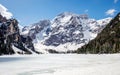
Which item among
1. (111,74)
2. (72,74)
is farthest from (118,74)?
(72,74)

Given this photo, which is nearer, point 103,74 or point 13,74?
point 103,74

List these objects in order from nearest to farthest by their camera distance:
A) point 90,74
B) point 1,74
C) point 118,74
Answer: point 118,74, point 90,74, point 1,74

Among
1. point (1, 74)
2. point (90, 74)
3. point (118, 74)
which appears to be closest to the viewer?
point (118, 74)

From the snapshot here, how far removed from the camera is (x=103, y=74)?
95.8 feet

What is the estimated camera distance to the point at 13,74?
117 ft

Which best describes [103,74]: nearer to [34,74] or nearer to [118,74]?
[118,74]

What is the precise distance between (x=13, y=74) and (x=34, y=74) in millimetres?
3553

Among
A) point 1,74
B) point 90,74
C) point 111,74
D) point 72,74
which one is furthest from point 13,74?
point 111,74

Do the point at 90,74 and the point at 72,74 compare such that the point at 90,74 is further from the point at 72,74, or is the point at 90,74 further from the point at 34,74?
the point at 34,74

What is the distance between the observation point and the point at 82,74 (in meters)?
30.7

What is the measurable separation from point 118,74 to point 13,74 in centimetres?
1694

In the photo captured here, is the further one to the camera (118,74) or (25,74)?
(25,74)

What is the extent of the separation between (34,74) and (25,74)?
5.75ft

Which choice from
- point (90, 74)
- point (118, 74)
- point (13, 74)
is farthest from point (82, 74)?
point (13, 74)
